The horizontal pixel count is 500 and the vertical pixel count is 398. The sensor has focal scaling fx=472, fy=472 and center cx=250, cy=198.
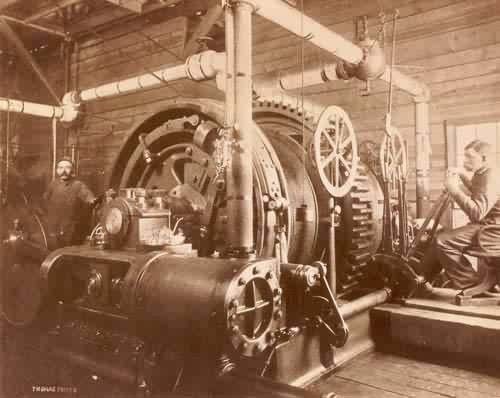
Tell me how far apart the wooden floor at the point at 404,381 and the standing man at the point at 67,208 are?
3.58 m

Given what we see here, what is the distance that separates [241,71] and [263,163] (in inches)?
30.8

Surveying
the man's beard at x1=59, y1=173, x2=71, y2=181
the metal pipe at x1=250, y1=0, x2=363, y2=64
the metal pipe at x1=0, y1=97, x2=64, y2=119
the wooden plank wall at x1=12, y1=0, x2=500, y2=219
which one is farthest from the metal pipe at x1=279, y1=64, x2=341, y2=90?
the metal pipe at x1=0, y1=97, x2=64, y2=119

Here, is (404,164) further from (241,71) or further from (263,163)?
(241,71)

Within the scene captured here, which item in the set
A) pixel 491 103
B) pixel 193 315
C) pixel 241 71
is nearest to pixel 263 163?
pixel 241 71

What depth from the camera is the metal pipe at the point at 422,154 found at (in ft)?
18.8

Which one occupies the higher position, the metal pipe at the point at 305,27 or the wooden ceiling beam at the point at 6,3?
the wooden ceiling beam at the point at 6,3

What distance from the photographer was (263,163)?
138 inches

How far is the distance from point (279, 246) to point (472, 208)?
1712 millimetres

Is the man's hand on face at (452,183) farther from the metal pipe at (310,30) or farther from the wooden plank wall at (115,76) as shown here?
the wooden plank wall at (115,76)

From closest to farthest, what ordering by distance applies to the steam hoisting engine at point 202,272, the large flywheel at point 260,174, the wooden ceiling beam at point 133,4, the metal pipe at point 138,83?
the steam hoisting engine at point 202,272
the large flywheel at point 260,174
the metal pipe at point 138,83
the wooden ceiling beam at point 133,4

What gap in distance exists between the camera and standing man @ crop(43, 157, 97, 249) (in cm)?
561

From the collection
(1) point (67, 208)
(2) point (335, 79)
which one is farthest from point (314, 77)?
(1) point (67, 208)

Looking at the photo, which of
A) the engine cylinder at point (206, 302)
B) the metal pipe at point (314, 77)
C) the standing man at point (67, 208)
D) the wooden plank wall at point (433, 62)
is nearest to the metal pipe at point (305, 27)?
the metal pipe at point (314, 77)

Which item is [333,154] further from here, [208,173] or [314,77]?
[314,77]
